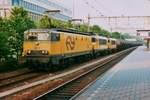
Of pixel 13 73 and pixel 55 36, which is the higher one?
pixel 55 36

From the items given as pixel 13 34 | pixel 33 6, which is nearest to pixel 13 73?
pixel 13 34

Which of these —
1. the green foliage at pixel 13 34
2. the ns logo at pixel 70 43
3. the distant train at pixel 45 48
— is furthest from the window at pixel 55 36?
the green foliage at pixel 13 34

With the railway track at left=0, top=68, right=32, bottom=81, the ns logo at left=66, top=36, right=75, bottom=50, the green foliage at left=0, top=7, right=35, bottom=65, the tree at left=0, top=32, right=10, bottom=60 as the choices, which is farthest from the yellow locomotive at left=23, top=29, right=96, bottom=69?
the tree at left=0, top=32, right=10, bottom=60

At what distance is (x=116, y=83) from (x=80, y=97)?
15.4ft

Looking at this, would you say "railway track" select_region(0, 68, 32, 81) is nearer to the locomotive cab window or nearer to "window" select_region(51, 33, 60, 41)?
the locomotive cab window

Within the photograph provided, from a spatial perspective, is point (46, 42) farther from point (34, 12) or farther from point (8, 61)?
point (34, 12)

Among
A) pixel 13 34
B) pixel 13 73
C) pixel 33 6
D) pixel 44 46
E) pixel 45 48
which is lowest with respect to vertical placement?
pixel 13 73

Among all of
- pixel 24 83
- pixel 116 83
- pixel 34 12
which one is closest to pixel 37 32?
pixel 24 83

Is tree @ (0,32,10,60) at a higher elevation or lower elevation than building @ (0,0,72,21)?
lower

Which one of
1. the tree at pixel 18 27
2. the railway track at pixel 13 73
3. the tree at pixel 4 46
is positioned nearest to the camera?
the railway track at pixel 13 73

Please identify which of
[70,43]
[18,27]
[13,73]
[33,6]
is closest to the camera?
[13,73]

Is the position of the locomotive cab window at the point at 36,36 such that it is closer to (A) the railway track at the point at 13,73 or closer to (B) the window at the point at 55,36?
(B) the window at the point at 55,36

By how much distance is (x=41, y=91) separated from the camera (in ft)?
55.6

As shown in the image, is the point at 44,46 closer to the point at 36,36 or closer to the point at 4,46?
the point at 36,36
